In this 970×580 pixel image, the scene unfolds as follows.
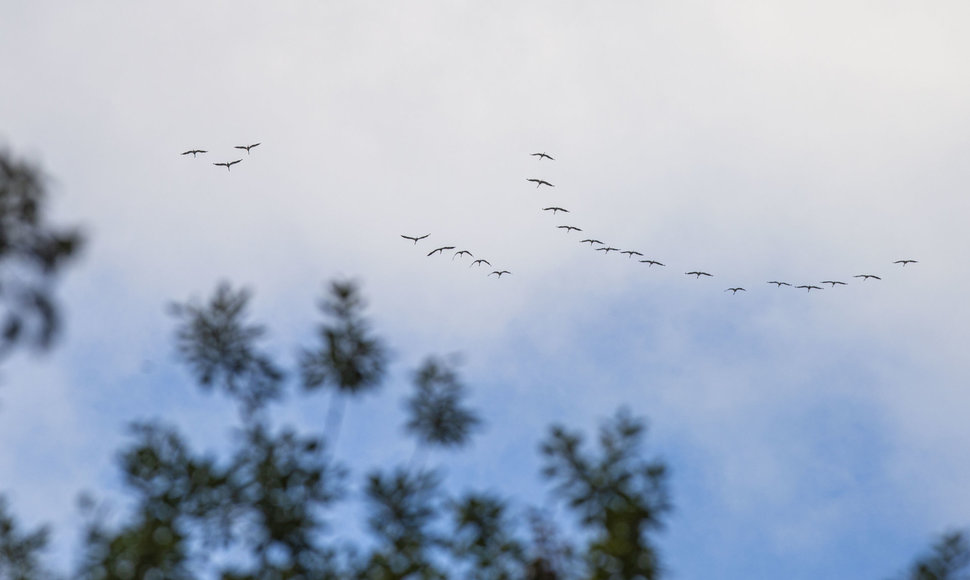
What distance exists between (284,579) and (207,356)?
19.8 feet

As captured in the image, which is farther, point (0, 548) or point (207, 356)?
point (0, 548)

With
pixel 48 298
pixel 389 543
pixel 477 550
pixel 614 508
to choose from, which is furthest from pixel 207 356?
pixel 614 508

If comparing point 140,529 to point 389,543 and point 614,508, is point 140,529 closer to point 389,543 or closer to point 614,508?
point 389,543

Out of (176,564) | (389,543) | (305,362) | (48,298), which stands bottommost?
(176,564)

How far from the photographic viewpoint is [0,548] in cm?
2803

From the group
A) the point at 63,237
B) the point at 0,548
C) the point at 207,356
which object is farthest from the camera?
the point at 0,548

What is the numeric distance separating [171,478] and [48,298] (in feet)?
16.9

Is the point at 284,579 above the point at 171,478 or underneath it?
underneath

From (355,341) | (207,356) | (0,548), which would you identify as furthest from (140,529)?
(0,548)

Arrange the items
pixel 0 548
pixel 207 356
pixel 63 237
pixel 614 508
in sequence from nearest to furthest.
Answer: pixel 63 237 < pixel 614 508 < pixel 207 356 < pixel 0 548

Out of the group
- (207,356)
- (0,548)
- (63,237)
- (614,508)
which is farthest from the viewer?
(0,548)

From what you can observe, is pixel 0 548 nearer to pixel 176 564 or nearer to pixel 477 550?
pixel 176 564

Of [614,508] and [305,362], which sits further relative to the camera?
[305,362]

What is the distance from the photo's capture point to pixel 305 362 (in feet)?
80.3
